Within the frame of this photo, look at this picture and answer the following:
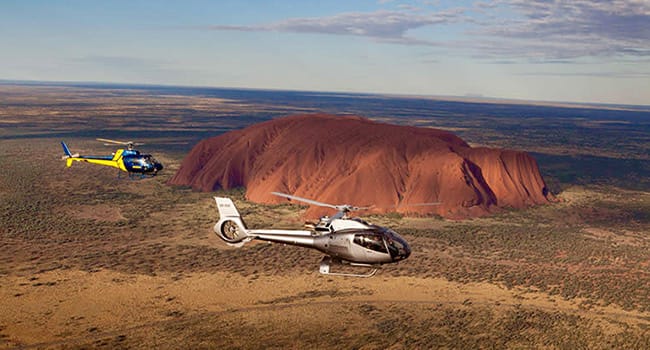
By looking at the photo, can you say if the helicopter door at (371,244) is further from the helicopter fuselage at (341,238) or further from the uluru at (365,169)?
the uluru at (365,169)

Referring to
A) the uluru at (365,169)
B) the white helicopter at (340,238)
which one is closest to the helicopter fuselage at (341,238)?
the white helicopter at (340,238)

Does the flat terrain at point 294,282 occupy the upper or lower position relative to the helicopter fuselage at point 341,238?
lower

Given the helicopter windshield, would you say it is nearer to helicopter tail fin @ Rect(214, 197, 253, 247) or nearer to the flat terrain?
the flat terrain

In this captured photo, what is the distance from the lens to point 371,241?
24.5 meters

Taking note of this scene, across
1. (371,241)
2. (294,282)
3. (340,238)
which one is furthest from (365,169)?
(371,241)

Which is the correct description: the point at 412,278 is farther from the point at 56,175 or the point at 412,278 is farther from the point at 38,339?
the point at 56,175

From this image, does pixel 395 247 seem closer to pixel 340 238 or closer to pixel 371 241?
pixel 371 241

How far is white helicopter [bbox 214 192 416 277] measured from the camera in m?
24.4

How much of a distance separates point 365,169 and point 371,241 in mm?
31372

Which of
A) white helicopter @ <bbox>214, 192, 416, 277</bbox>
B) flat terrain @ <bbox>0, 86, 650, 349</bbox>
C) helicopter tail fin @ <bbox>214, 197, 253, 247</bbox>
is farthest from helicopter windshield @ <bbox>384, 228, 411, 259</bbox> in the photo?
helicopter tail fin @ <bbox>214, 197, 253, 247</bbox>

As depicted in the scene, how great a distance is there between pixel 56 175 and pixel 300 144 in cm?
3547

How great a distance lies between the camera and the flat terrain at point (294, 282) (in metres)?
25.8

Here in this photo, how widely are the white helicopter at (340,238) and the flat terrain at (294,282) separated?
4.00 metres

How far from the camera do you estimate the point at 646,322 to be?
92.0ft
